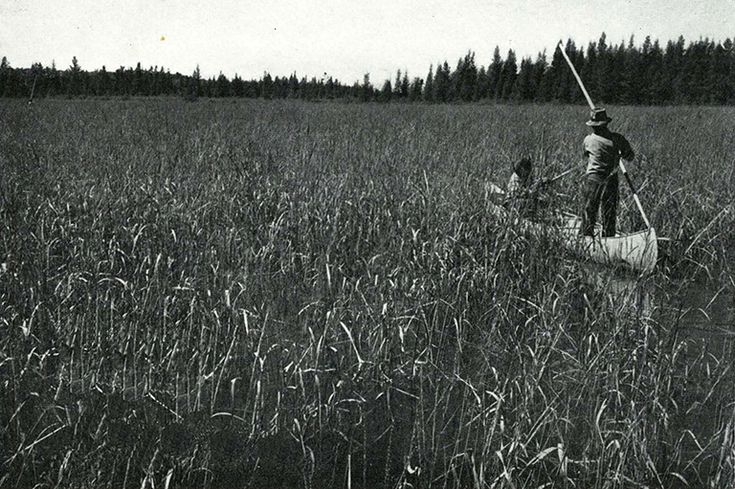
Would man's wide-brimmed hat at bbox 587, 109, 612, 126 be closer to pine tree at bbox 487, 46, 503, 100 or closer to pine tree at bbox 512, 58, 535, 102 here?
pine tree at bbox 512, 58, 535, 102

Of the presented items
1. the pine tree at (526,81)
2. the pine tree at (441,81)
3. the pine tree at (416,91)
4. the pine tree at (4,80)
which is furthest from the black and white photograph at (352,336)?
the pine tree at (441,81)

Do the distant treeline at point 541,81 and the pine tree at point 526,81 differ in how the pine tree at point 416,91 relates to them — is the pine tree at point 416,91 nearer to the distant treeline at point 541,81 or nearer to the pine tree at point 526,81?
the distant treeline at point 541,81

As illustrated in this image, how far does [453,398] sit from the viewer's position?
3.21m

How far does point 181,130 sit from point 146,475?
31.0 feet

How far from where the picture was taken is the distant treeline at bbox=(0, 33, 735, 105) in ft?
92.9

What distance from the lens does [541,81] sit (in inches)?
1773

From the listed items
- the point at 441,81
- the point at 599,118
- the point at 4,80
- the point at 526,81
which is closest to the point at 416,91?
the point at 441,81

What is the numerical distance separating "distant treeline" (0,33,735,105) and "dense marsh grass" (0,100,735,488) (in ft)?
54.8

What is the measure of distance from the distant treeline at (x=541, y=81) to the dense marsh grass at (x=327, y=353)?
54.8 feet

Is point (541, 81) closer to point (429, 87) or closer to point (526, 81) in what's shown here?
point (526, 81)

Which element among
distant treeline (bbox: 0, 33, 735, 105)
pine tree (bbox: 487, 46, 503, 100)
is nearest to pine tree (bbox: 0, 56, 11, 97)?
distant treeline (bbox: 0, 33, 735, 105)

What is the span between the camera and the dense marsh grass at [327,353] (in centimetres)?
261

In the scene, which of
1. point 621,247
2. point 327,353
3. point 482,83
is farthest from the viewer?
point 482,83

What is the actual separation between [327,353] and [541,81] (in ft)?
148
